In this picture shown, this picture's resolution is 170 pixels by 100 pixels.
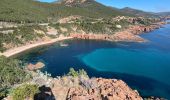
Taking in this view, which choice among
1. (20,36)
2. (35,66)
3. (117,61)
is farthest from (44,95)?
(20,36)

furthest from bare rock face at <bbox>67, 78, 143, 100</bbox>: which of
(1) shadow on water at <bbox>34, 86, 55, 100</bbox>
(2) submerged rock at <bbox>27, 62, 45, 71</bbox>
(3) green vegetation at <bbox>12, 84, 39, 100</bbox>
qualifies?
(2) submerged rock at <bbox>27, 62, 45, 71</bbox>

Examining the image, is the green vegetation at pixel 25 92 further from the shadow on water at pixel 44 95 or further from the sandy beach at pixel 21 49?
the sandy beach at pixel 21 49

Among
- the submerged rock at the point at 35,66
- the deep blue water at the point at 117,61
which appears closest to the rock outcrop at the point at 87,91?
the deep blue water at the point at 117,61

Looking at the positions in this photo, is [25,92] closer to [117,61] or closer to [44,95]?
[44,95]

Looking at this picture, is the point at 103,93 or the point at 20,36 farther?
the point at 20,36

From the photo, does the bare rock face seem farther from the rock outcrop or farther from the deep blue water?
the deep blue water

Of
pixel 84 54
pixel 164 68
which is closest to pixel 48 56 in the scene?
pixel 84 54
